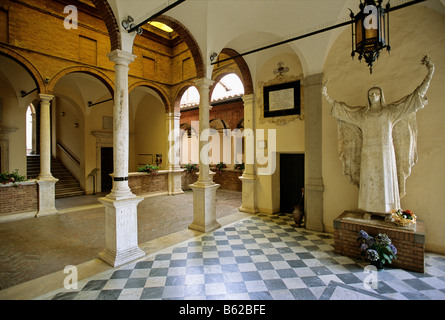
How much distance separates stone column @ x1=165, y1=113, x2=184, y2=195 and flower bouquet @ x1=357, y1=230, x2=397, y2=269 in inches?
363

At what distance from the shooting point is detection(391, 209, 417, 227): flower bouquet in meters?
4.26

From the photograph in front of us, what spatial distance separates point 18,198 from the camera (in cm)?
766

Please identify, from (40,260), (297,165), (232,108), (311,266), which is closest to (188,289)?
(311,266)

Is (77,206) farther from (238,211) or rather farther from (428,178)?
(428,178)

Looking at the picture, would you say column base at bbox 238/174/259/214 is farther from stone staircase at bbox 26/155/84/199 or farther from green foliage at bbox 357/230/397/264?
stone staircase at bbox 26/155/84/199

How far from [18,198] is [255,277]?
331 inches

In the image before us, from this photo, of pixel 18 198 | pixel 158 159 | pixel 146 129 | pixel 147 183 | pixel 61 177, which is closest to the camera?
pixel 18 198

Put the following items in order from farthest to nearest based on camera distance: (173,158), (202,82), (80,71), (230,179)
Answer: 1. (230,179)
2. (173,158)
3. (80,71)
4. (202,82)

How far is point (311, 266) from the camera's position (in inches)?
166

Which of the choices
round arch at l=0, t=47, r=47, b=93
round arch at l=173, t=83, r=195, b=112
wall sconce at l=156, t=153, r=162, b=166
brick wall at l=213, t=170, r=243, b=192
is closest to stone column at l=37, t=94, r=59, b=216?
round arch at l=0, t=47, r=47, b=93

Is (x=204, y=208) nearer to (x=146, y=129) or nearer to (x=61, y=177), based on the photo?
(x=61, y=177)

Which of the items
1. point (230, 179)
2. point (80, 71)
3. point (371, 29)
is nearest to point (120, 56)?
point (371, 29)

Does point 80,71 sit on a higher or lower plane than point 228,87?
lower

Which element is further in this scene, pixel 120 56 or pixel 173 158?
pixel 173 158
